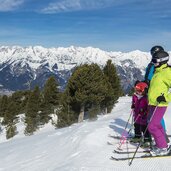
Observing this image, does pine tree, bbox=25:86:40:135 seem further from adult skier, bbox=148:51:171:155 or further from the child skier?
adult skier, bbox=148:51:171:155

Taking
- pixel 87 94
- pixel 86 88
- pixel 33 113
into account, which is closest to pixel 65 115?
pixel 87 94

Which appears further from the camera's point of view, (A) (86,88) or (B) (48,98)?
(B) (48,98)

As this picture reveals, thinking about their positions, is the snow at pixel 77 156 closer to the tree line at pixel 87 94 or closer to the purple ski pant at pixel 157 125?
the purple ski pant at pixel 157 125

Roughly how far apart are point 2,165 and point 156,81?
6.47 meters

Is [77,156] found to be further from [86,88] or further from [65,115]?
[65,115]

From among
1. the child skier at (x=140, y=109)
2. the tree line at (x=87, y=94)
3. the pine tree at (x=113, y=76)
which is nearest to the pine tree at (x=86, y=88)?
the tree line at (x=87, y=94)

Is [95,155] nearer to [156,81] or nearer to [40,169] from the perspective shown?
[40,169]

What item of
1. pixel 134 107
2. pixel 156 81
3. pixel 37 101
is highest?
pixel 156 81

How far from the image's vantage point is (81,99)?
42469 mm

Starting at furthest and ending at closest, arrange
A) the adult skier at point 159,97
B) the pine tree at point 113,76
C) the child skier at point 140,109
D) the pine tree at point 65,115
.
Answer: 1. the pine tree at point 113,76
2. the pine tree at point 65,115
3. the child skier at point 140,109
4. the adult skier at point 159,97

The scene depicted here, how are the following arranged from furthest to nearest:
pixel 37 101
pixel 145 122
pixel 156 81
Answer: pixel 37 101, pixel 145 122, pixel 156 81

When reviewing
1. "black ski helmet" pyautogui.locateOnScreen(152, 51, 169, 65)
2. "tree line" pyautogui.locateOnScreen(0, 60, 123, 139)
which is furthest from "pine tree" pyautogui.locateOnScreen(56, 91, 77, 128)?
"black ski helmet" pyautogui.locateOnScreen(152, 51, 169, 65)

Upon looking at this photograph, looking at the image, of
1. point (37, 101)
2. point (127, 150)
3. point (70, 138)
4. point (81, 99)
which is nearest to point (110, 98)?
point (81, 99)

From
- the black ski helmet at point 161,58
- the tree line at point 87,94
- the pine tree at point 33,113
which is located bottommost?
the pine tree at point 33,113
